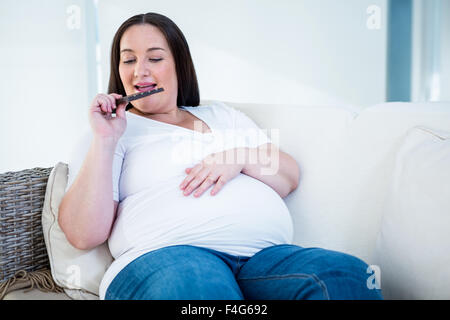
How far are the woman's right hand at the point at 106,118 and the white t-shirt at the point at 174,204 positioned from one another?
0.22ft

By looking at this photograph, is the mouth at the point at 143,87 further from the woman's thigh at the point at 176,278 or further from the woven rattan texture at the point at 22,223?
the woman's thigh at the point at 176,278

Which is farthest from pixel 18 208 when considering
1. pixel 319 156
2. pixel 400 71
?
pixel 400 71

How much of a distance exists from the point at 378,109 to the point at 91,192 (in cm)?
82

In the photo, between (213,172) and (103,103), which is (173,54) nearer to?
(103,103)

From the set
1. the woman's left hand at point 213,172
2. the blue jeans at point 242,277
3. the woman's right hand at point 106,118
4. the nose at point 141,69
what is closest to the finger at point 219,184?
the woman's left hand at point 213,172

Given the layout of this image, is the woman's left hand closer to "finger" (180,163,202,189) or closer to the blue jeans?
"finger" (180,163,202,189)

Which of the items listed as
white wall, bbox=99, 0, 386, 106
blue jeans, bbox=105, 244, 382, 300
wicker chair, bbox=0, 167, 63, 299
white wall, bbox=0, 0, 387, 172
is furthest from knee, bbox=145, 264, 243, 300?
white wall, bbox=99, 0, 386, 106

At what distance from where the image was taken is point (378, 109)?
3.96 feet

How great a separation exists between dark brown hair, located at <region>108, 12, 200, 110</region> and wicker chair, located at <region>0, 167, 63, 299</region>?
0.37 metres

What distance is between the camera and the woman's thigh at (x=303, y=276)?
807mm

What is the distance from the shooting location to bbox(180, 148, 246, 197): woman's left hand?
1.02 metres

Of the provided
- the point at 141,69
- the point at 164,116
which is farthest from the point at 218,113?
the point at 141,69

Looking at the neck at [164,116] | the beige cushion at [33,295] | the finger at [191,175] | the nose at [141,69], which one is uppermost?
the nose at [141,69]

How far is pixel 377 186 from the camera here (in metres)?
1.16
